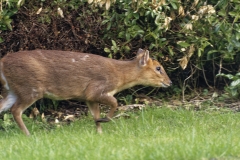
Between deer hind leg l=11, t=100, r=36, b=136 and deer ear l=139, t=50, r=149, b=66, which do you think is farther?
deer ear l=139, t=50, r=149, b=66

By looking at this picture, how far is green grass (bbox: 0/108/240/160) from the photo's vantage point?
6441 millimetres

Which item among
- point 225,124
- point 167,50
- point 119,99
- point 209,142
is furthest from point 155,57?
point 209,142

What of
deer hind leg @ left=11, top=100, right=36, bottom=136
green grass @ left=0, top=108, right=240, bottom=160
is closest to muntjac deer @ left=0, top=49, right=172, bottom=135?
deer hind leg @ left=11, top=100, right=36, bottom=136

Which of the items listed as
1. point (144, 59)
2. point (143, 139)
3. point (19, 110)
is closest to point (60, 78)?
point (19, 110)

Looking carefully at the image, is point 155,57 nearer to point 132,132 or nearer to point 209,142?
point 132,132

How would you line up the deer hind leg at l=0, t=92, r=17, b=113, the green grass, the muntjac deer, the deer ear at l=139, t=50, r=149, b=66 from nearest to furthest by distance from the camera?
the green grass < the muntjac deer < the deer hind leg at l=0, t=92, r=17, b=113 < the deer ear at l=139, t=50, r=149, b=66

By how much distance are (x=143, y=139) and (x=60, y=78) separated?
222cm

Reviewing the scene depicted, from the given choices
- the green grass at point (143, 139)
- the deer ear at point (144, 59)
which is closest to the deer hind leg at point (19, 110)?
the green grass at point (143, 139)

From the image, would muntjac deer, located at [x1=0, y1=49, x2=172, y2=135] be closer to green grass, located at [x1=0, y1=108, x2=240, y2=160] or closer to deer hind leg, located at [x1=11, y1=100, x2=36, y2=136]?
deer hind leg, located at [x1=11, y1=100, x2=36, y2=136]

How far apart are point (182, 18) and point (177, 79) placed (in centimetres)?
145

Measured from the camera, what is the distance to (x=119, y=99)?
11.5 meters

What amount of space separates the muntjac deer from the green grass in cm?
41

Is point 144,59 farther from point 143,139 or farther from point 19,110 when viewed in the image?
point 143,139

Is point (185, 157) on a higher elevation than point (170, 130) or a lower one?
higher
